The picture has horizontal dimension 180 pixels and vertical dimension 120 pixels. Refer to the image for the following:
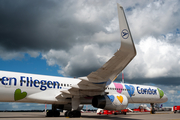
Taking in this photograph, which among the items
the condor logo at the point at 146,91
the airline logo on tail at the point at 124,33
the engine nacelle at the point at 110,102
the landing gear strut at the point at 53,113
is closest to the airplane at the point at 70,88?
the engine nacelle at the point at 110,102

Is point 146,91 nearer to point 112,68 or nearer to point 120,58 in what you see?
point 112,68

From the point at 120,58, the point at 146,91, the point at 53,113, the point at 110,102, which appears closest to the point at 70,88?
the point at 110,102

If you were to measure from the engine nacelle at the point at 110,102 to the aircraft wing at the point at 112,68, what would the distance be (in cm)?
66

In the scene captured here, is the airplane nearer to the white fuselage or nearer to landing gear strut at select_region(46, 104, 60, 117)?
the white fuselage

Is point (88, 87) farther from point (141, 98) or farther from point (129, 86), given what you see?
point (141, 98)

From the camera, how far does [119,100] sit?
13828 millimetres

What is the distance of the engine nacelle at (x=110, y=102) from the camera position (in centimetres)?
1322

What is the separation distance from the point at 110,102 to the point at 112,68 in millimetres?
3777

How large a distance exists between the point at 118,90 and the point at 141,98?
374 cm

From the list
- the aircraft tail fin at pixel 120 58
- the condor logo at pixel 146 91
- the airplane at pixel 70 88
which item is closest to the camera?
the aircraft tail fin at pixel 120 58

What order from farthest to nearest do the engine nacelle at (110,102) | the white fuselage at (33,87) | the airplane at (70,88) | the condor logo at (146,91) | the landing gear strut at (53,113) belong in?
the condor logo at (146,91), the landing gear strut at (53,113), the engine nacelle at (110,102), the white fuselage at (33,87), the airplane at (70,88)

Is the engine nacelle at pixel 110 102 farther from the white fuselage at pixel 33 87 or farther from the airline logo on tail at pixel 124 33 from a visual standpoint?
the airline logo on tail at pixel 124 33

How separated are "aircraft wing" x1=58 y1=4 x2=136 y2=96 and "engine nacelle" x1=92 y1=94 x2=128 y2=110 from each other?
0.66 metres

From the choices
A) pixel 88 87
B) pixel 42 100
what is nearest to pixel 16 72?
pixel 42 100
